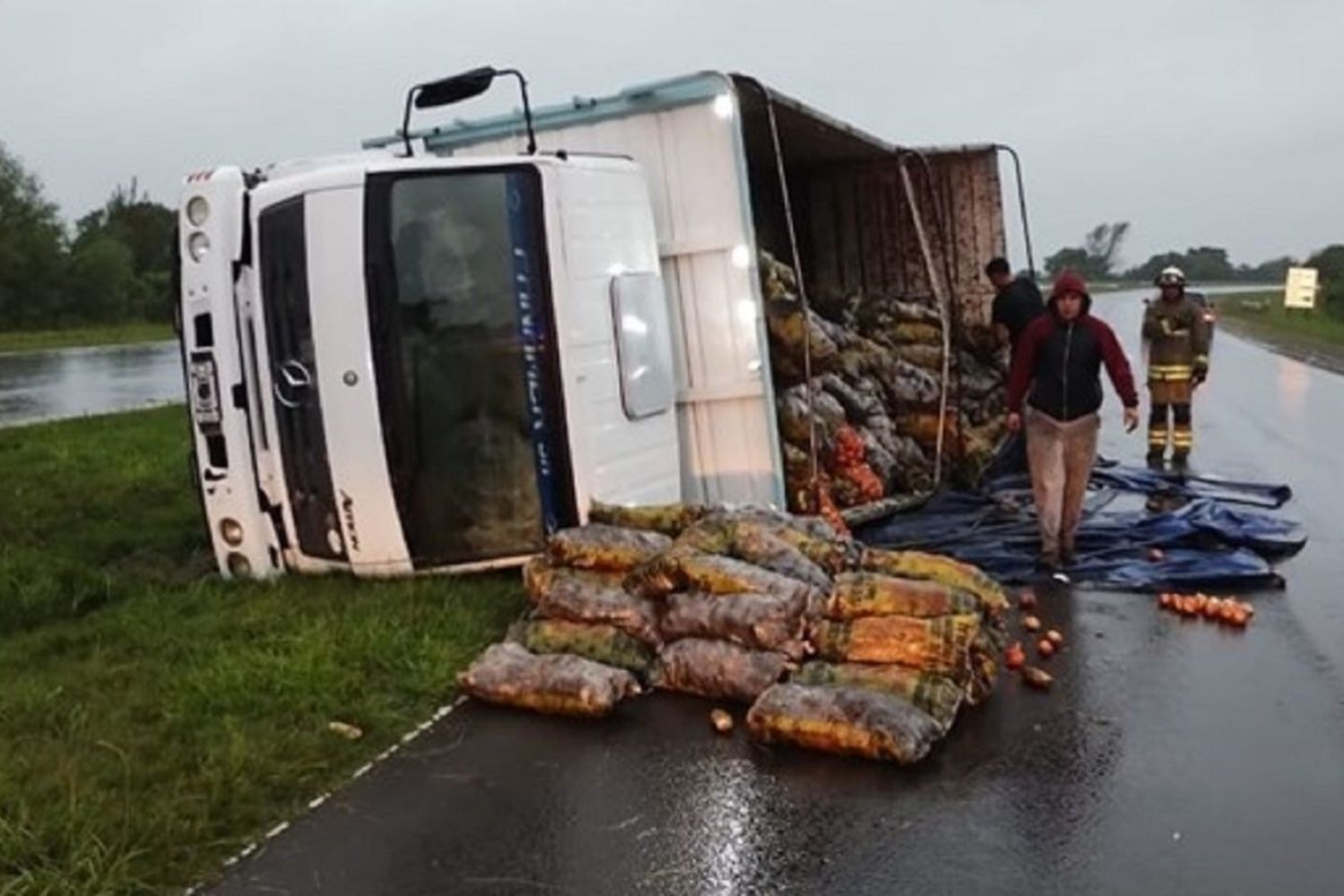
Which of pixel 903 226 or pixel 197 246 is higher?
pixel 903 226

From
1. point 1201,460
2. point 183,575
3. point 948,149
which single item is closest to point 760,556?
point 183,575

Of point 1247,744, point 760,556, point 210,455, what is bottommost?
point 1247,744

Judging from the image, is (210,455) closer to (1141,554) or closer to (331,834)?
(331,834)

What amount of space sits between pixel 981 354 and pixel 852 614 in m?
7.58

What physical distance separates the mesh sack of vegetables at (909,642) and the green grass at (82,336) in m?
43.2

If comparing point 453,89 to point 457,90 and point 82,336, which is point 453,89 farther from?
point 82,336

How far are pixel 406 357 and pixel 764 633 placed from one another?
2298 millimetres

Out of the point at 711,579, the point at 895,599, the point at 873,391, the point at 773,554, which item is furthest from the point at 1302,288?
the point at 711,579

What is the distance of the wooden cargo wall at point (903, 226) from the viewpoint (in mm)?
11844

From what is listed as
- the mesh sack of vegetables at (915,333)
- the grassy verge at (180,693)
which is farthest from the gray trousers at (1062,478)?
the mesh sack of vegetables at (915,333)

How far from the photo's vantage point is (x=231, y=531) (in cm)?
643

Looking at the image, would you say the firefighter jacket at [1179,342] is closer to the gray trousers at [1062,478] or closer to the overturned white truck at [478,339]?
the gray trousers at [1062,478]

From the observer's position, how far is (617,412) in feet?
20.8

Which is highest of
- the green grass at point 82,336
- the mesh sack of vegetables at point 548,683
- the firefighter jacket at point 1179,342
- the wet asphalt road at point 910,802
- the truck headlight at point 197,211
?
the green grass at point 82,336
